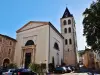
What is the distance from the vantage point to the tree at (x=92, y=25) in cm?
2034

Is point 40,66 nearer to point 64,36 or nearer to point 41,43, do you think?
point 41,43

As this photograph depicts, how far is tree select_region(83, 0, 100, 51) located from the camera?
20344 mm

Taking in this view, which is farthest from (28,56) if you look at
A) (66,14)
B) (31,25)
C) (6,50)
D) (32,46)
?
(66,14)

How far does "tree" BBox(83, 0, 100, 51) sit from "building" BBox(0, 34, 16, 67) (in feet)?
64.2

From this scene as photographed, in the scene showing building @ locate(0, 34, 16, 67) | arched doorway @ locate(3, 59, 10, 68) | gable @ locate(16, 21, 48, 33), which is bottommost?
arched doorway @ locate(3, 59, 10, 68)

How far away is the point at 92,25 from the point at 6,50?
21.6 metres

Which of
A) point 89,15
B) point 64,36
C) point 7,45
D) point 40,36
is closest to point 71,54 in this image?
point 64,36

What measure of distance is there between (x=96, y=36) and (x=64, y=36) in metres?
24.2

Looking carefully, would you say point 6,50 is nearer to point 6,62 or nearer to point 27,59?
point 6,62

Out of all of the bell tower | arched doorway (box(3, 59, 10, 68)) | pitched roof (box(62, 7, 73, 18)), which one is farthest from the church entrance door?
pitched roof (box(62, 7, 73, 18))

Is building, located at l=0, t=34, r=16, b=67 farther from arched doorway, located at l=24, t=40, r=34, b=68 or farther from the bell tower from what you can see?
the bell tower

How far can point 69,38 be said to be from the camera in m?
44.9

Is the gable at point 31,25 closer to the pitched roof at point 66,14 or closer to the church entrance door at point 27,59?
the church entrance door at point 27,59

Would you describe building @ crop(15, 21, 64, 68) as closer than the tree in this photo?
No
